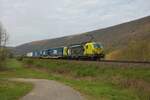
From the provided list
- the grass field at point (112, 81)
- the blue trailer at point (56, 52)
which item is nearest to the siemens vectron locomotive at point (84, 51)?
the blue trailer at point (56, 52)

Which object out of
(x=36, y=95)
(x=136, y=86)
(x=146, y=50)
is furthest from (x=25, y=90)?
(x=146, y=50)

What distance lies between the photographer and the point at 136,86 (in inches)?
1039

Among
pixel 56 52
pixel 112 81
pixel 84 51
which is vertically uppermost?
pixel 56 52

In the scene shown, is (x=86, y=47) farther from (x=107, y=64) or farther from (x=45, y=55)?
(x=45, y=55)

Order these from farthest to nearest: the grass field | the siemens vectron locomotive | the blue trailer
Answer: the blue trailer
the siemens vectron locomotive
the grass field

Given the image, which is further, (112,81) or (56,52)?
(56,52)

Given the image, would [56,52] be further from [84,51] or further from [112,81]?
[112,81]

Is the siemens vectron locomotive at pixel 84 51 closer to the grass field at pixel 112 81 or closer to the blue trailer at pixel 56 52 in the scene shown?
the blue trailer at pixel 56 52

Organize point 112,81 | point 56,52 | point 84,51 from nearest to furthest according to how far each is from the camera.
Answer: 1. point 112,81
2. point 84,51
3. point 56,52

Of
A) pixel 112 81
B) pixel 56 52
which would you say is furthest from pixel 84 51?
pixel 112 81

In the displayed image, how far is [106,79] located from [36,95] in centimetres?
1052

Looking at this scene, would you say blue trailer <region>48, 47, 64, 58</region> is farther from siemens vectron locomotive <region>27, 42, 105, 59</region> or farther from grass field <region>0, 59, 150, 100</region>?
grass field <region>0, 59, 150, 100</region>

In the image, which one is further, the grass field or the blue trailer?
the blue trailer

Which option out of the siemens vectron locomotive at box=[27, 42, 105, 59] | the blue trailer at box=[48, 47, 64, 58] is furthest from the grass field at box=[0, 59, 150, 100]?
the blue trailer at box=[48, 47, 64, 58]
